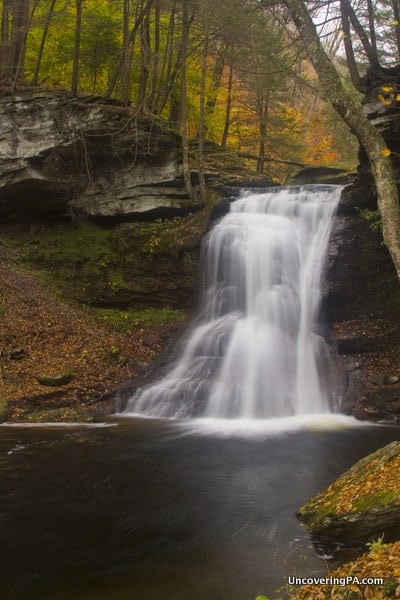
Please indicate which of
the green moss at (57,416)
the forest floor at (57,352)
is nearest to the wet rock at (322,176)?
the forest floor at (57,352)

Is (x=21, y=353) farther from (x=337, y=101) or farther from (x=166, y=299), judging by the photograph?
(x=337, y=101)

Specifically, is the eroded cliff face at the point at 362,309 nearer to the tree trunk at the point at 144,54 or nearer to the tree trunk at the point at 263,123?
the tree trunk at the point at 144,54

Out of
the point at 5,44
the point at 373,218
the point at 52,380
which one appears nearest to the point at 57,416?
the point at 52,380

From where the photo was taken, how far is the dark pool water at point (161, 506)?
4137mm

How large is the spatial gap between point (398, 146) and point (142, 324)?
25.7ft

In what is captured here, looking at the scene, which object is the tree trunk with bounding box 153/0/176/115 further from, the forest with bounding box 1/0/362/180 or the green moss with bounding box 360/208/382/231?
the green moss with bounding box 360/208/382/231

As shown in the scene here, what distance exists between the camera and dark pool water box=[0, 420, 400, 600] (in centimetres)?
414

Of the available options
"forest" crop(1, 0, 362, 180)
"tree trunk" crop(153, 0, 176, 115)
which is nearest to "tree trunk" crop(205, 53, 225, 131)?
"forest" crop(1, 0, 362, 180)

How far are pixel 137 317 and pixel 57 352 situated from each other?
111 inches

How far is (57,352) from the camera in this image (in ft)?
37.1

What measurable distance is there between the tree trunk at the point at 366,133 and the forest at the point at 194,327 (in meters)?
0.03

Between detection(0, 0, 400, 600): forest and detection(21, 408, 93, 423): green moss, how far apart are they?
5 cm

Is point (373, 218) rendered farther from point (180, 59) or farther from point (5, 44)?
point (5, 44)

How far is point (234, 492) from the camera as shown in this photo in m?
6.21
